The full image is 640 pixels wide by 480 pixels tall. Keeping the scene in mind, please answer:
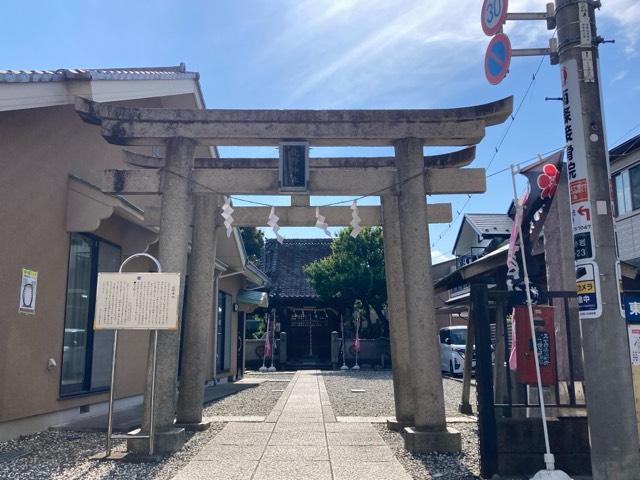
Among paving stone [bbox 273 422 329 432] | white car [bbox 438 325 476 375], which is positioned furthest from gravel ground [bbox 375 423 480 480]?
white car [bbox 438 325 476 375]

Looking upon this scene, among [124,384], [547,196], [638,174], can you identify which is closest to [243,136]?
[547,196]

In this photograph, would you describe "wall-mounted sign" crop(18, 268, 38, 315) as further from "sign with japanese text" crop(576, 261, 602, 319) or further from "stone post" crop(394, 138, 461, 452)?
"sign with japanese text" crop(576, 261, 602, 319)

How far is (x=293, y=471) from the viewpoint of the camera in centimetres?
598

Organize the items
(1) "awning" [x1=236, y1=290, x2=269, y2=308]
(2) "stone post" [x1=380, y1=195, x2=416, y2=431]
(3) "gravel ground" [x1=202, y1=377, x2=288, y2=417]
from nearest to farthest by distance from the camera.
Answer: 1. (2) "stone post" [x1=380, y1=195, x2=416, y2=431]
2. (3) "gravel ground" [x1=202, y1=377, x2=288, y2=417]
3. (1) "awning" [x1=236, y1=290, x2=269, y2=308]

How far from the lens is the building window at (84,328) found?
938 centimetres

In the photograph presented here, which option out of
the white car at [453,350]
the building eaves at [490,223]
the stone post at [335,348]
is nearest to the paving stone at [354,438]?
the white car at [453,350]

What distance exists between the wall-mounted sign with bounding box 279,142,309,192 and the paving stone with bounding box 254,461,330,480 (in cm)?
326

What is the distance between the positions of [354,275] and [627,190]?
14.0 m

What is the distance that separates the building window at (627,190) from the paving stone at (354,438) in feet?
39.1

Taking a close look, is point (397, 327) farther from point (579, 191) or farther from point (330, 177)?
point (579, 191)

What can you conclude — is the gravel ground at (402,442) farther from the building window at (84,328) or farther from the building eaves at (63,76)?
the building eaves at (63,76)

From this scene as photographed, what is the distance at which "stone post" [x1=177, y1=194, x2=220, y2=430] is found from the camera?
7.99 m

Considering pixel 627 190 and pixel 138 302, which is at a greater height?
pixel 627 190

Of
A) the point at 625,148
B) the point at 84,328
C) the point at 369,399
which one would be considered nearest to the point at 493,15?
the point at 84,328
